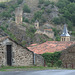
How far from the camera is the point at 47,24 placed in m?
89.6

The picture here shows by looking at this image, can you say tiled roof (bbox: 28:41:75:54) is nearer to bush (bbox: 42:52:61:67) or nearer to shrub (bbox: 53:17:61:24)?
bush (bbox: 42:52:61:67)

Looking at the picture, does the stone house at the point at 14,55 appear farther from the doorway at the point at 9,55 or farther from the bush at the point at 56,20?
the bush at the point at 56,20

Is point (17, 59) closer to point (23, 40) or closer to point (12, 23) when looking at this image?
point (23, 40)

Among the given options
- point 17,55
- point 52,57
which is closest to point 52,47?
point 52,57

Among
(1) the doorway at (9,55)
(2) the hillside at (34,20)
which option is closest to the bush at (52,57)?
(1) the doorway at (9,55)

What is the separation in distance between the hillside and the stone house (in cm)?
4870

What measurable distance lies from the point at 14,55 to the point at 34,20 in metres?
76.3

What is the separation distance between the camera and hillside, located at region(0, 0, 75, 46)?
72.5 metres

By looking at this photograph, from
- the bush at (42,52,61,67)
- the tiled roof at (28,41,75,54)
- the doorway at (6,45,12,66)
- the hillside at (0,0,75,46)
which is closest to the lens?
the doorway at (6,45,12,66)

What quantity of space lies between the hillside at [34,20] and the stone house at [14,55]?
4870cm

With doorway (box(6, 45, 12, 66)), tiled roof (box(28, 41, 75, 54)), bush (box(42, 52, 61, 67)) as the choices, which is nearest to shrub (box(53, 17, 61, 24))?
tiled roof (box(28, 41, 75, 54))

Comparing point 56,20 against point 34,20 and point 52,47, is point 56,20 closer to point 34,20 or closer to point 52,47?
point 34,20

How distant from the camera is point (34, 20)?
302 ft

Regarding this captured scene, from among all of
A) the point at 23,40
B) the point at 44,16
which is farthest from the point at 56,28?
the point at 23,40
